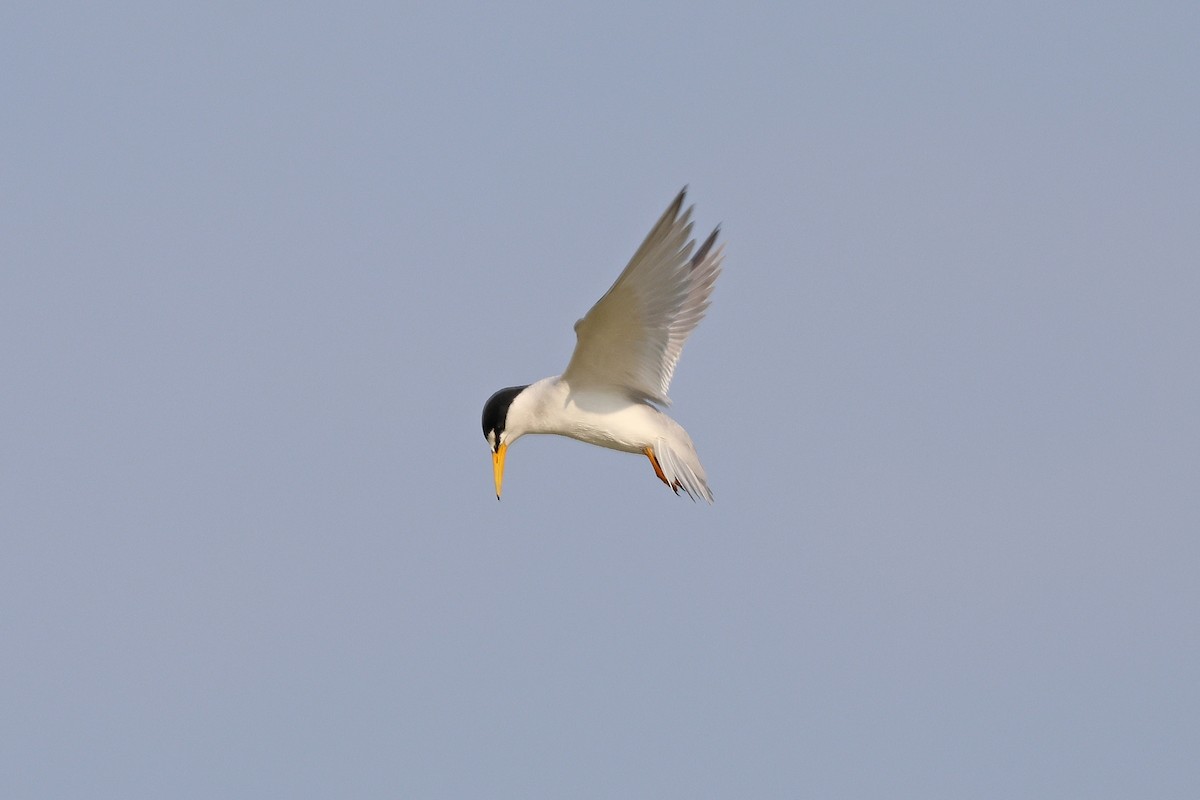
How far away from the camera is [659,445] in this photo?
482 inches

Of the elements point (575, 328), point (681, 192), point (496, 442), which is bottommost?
point (496, 442)

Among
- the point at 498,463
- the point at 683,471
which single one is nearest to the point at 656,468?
the point at 683,471

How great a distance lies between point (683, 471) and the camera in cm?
1220

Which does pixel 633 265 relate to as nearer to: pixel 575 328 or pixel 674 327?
pixel 575 328

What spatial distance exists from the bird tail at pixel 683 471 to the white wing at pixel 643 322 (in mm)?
352

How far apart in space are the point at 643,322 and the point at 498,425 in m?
1.42

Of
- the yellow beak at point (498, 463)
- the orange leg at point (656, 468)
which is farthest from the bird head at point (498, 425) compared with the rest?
the orange leg at point (656, 468)

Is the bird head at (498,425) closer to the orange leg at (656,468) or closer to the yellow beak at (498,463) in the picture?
the yellow beak at (498,463)

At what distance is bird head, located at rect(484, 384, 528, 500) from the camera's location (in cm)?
1230

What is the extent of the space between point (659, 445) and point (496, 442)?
1.17 meters

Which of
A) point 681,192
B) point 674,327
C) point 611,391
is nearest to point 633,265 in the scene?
point 681,192

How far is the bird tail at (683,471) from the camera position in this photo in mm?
12148

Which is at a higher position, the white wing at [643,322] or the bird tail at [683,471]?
the white wing at [643,322]

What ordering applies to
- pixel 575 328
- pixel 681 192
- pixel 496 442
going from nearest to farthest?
pixel 681 192 < pixel 575 328 < pixel 496 442
